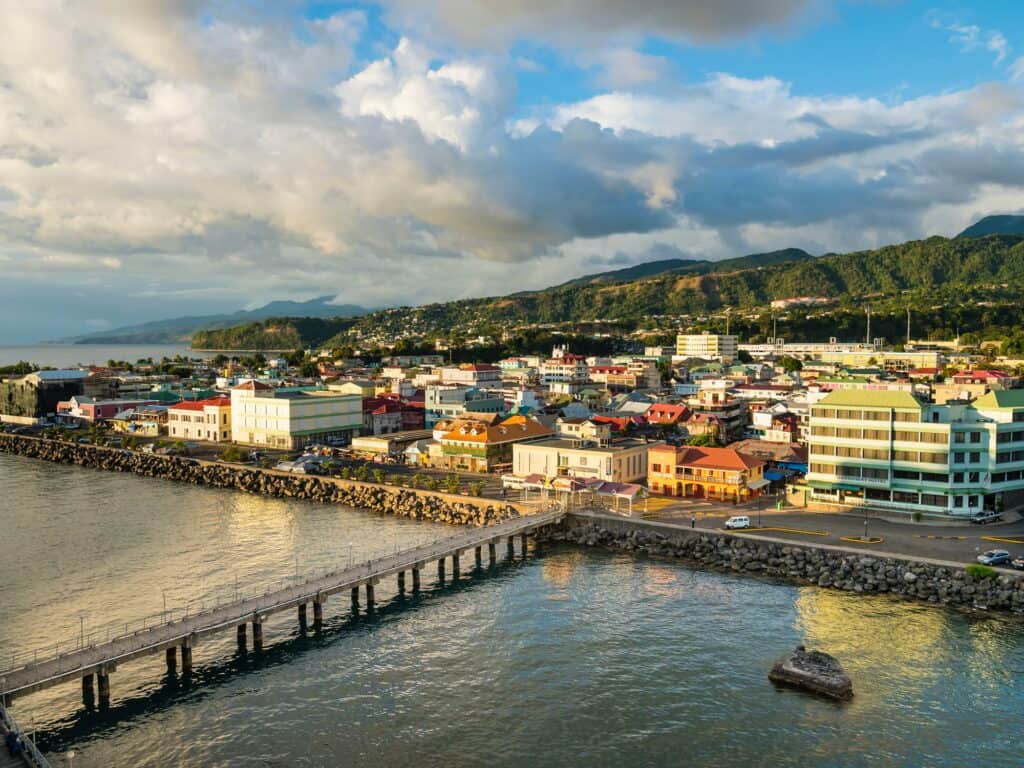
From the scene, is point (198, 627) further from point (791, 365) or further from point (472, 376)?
point (791, 365)

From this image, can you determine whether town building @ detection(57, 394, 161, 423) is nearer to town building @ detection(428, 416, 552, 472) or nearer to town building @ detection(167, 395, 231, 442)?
town building @ detection(167, 395, 231, 442)

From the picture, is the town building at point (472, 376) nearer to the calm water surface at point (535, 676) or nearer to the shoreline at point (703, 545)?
the shoreline at point (703, 545)

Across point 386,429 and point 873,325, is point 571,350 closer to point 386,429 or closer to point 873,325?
point 873,325

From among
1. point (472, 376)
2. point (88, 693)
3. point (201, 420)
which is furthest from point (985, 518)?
point (472, 376)

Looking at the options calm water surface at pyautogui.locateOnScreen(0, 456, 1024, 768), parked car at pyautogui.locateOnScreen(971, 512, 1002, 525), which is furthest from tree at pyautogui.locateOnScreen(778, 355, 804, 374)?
calm water surface at pyautogui.locateOnScreen(0, 456, 1024, 768)

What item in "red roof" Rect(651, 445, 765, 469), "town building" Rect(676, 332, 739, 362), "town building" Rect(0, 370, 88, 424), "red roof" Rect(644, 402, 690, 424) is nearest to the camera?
"red roof" Rect(651, 445, 765, 469)

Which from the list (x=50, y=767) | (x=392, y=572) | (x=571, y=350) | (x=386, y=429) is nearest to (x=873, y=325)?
(x=571, y=350)

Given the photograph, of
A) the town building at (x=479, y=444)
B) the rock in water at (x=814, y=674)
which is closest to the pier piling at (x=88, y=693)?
the rock in water at (x=814, y=674)
